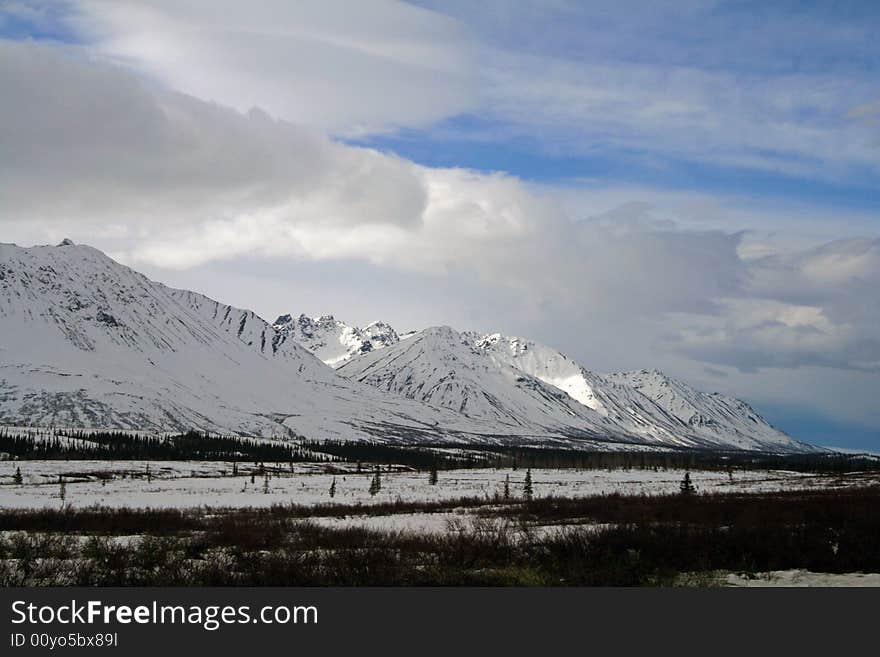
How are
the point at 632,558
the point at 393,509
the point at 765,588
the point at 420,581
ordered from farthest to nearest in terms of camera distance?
the point at 393,509, the point at 632,558, the point at 420,581, the point at 765,588

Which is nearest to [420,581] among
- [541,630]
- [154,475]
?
[541,630]

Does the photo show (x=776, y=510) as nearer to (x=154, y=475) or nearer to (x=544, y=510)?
(x=544, y=510)

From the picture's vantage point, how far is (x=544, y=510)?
1671 inches

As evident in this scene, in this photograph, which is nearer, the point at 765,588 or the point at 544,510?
the point at 765,588

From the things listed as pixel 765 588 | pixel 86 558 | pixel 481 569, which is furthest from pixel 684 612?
Answer: pixel 86 558

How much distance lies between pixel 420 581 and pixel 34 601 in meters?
8.10

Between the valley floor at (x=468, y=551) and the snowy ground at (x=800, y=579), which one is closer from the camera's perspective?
the snowy ground at (x=800, y=579)

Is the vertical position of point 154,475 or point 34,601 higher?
point 34,601

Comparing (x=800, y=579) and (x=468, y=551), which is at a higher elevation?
(x=800, y=579)

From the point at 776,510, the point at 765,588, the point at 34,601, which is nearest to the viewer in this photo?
the point at 34,601

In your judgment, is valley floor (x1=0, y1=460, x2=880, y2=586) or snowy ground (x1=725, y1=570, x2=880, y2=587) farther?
valley floor (x1=0, y1=460, x2=880, y2=586)

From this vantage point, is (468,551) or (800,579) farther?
(468,551)

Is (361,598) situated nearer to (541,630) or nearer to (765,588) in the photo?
(541,630)

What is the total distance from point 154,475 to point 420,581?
4034 inches
